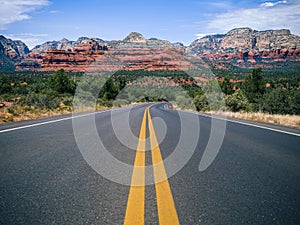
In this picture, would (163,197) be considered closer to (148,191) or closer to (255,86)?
(148,191)

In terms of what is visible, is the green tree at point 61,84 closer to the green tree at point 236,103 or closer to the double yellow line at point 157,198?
the green tree at point 236,103

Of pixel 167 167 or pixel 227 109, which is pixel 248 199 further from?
pixel 227 109

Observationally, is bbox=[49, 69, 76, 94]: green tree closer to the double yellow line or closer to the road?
the road

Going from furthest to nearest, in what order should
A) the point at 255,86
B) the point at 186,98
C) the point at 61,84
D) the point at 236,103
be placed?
the point at 186,98, the point at 255,86, the point at 61,84, the point at 236,103

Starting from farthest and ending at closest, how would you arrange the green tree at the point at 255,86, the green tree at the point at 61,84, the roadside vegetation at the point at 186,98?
the green tree at the point at 255,86
the green tree at the point at 61,84
the roadside vegetation at the point at 186,98

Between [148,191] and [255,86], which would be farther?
[255,86]

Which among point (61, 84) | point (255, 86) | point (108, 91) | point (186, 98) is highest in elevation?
point (61, 84)

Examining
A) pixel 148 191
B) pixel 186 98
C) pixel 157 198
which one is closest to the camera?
pixel 157 198

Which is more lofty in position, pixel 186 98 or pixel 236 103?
pixel 236 103

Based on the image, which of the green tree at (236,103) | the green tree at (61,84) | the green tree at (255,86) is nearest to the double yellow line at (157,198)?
the green tree at (236,103)

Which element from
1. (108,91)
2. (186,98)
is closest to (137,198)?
(186,98)

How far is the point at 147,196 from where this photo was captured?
101 inches

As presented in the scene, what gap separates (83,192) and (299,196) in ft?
8.09

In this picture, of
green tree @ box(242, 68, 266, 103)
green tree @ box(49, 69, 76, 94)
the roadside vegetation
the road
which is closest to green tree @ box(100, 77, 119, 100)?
the roadside vegetation
